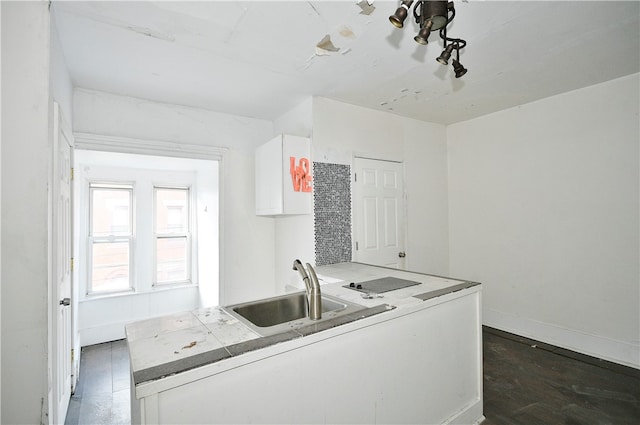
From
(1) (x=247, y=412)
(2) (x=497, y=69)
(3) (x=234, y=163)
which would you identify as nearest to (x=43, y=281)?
(1) (x=247, y=412)

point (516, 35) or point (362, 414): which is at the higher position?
point (516, 35)

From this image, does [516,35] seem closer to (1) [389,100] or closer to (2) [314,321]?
(1) [389,100]

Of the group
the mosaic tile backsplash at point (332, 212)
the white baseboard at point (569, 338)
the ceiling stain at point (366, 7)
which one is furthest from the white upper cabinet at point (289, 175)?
the white baseboard at point (569, 338)

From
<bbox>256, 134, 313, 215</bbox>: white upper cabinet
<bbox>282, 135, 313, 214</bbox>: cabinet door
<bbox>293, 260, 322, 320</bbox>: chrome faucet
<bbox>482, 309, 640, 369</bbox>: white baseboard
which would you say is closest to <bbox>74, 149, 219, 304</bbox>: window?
<bbox>256, 134, 313, 215</bbox>: white upper cabinet

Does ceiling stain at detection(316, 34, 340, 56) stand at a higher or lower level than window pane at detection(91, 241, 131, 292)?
higher

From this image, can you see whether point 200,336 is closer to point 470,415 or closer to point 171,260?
point 470,415

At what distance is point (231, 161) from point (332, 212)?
1284 millimetres

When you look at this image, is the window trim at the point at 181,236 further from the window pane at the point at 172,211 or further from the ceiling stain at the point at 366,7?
the ceiling stain at the point at 366,7

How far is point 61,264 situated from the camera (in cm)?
191

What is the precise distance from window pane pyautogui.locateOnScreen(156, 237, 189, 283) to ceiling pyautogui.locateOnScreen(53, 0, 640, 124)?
2.21 metres

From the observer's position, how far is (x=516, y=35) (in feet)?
6.50

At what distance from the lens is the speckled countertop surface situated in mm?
1036

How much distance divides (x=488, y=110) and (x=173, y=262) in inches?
179

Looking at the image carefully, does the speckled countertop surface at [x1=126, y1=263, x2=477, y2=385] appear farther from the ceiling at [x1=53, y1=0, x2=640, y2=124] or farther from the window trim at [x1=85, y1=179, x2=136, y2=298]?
the window trim at [x1=85, y1=179, x2=136, y2=298]
